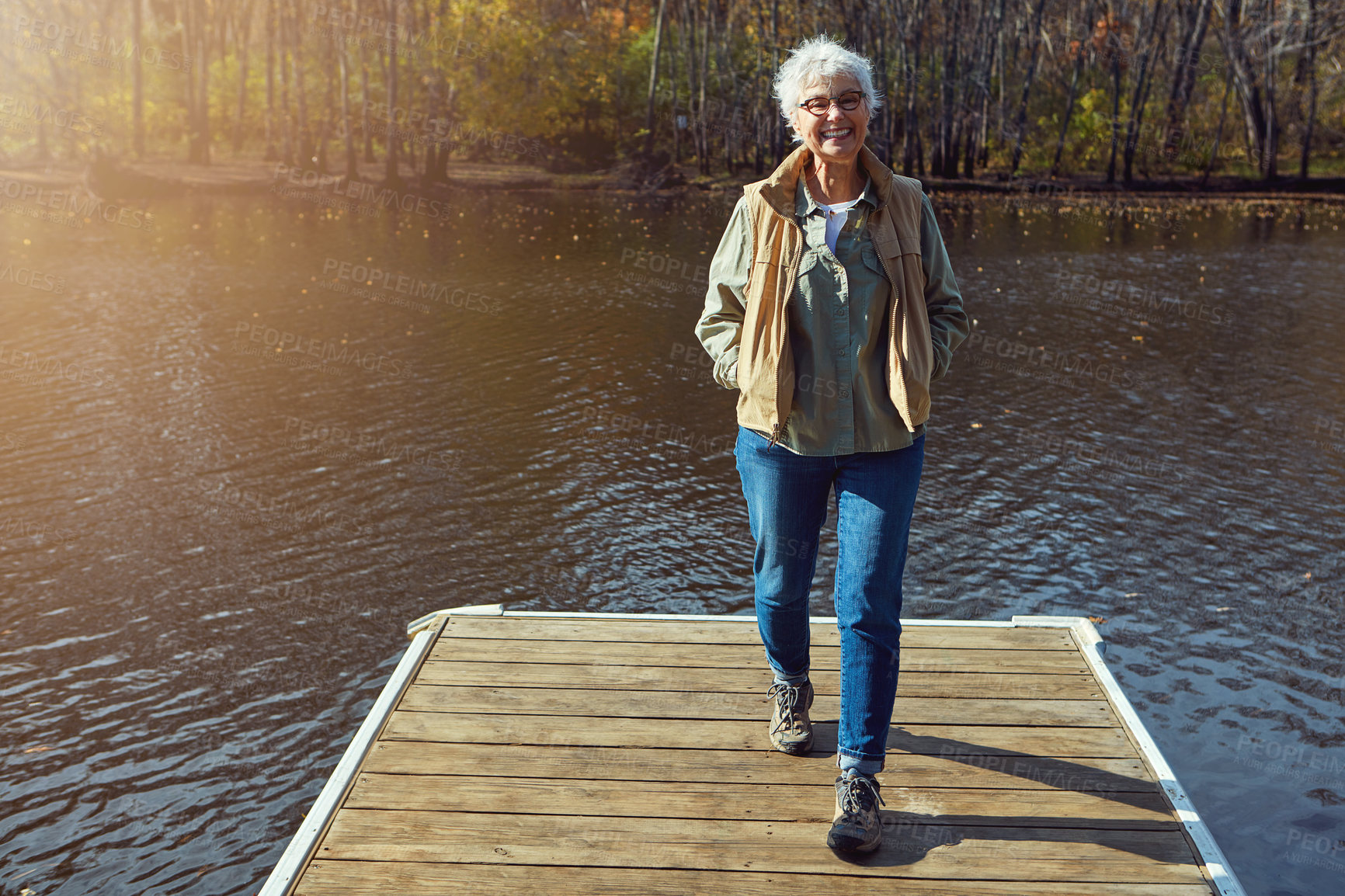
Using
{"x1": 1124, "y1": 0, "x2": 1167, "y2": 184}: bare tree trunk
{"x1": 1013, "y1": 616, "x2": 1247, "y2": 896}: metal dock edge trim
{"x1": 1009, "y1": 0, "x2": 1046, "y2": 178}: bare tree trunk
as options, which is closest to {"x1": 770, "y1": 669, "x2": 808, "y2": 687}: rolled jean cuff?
{"x1": 1013, "y1": 616, "x2": 1247, "y2": 896}: metal dock edge trim

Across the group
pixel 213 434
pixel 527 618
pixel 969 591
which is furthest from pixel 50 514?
pixel 969 591

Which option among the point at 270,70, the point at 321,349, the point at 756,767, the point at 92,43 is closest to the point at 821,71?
the point at 756,767

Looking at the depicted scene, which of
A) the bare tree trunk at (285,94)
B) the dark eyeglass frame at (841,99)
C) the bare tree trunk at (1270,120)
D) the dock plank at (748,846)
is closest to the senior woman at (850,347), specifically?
the dark eyeglass frame at (841,99)

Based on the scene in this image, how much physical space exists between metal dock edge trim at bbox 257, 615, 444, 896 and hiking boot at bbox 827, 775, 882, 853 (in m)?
1.63

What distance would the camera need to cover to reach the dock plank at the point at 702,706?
412 cm

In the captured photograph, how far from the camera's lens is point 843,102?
127 inches

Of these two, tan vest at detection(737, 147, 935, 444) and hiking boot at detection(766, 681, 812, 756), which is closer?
tan vest at detection(737, 147, 935, 444)

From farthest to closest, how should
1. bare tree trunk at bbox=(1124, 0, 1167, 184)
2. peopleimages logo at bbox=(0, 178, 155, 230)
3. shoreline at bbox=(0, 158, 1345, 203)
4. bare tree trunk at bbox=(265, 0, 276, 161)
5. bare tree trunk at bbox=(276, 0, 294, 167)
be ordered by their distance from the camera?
1. bare tree trunk at bbox=(1124, 0, 1167, 184)
2. bare tree trunk at bbox=(276, 0, 294, 167)
3. bare tree trunk at bbox=(265, 0, 276, 161)
4. shoreline at bbox=(0, 158, 1345, 203)
5. peopleimages logo at bbox=(0, 178, 155, 230)

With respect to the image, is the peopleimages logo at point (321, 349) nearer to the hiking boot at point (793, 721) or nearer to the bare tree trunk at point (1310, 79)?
the hiking boot at point (793, 721)

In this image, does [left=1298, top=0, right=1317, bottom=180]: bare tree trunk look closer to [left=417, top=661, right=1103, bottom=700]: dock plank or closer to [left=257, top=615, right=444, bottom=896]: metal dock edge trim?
[left=417, top=661, right=1103, bottom=700]: dock plank

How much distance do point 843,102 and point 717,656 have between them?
2452mm

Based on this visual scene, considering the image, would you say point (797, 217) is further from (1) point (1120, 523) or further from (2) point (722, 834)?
(1) point (1120, 523)

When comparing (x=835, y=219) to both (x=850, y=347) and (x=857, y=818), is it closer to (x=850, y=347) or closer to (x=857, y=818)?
(x=850, y=347)

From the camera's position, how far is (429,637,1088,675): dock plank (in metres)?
4.55
